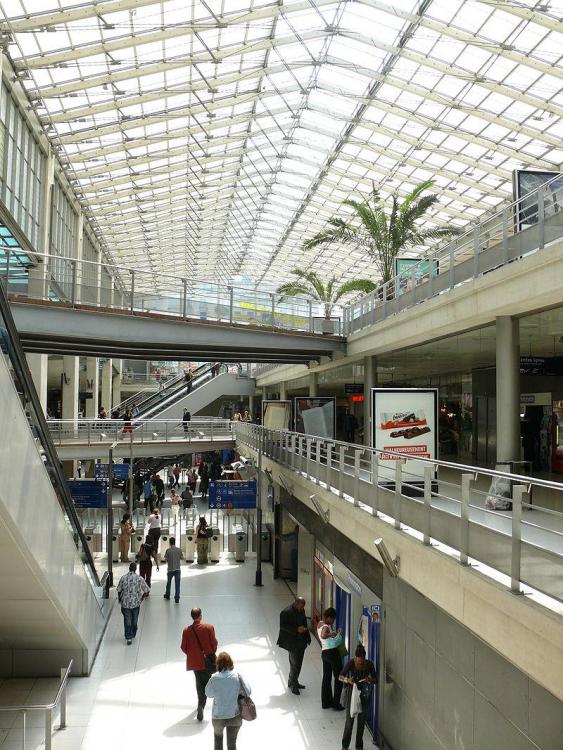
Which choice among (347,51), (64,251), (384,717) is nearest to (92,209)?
(64,251)

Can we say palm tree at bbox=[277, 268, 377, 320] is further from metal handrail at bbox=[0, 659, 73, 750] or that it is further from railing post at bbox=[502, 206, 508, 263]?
metal handrail at bbox=[0, 659, 73, 750]

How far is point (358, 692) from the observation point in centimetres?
967

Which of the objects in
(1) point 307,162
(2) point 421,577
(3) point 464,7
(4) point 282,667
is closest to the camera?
(2) point 421,577

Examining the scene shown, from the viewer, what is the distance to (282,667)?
533 inches

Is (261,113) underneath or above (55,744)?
above

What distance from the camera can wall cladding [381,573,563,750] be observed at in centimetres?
623

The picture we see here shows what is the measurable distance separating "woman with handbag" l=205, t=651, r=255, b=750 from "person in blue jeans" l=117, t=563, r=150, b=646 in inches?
245

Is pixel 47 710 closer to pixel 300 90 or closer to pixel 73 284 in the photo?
pixel 73 284

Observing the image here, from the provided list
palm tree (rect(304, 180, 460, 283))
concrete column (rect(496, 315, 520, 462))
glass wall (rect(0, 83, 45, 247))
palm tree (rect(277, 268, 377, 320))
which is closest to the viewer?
concrete column (rect(496, 315, 520, 462))

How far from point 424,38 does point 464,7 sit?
2510 millimetres

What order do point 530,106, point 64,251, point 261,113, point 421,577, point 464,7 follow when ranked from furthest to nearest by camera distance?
point 64,251
point 261,113
point 530,106
point 464,7
point 421,577

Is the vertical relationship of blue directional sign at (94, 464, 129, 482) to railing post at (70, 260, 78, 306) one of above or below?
below

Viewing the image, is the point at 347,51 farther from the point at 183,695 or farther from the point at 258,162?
the point at 183,695

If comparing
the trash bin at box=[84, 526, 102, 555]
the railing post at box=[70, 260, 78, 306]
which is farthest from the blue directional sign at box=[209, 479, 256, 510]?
the railing post at box=[70, 260, 78, 306]
